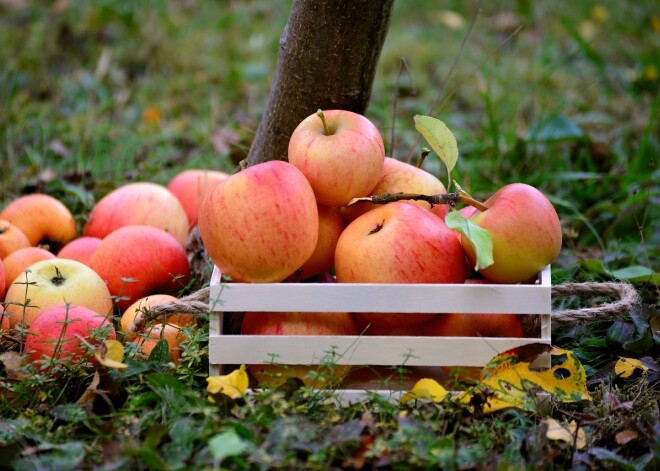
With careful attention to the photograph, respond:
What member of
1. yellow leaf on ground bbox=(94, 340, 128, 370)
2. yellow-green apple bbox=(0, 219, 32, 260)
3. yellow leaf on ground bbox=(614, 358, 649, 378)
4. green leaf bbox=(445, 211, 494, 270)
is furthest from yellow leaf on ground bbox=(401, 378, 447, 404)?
yellow-green apple bbox=(0, 219, 32, 260)

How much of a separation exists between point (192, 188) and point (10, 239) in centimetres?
68

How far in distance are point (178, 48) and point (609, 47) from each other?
2740mm

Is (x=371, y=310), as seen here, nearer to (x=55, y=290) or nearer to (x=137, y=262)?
(x=137, y=262)

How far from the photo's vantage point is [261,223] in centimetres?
173

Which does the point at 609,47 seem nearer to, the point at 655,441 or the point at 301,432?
the point at 655,441

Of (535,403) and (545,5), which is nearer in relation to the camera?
(535,403)

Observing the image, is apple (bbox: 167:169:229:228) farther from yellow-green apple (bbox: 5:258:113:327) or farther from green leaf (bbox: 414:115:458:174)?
green leaf (bbox: 414:115:458:174)

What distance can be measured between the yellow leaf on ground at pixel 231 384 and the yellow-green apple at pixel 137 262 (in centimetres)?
51

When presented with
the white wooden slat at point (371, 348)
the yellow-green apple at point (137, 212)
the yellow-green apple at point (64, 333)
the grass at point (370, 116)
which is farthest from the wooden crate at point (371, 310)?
the yellow-green apple at point (137, 212)

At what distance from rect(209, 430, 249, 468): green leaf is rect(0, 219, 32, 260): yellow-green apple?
1264 millimetres

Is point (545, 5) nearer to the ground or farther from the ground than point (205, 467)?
farther from the ground

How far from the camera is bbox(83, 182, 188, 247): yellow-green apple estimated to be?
255cm

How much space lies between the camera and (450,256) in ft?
5.89

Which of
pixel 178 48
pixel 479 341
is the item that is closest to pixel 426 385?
pixel 479 341
